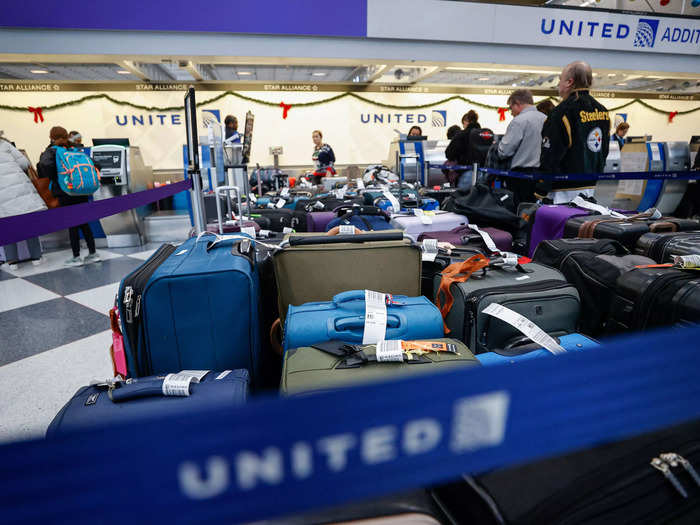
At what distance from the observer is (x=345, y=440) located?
31 centimetres

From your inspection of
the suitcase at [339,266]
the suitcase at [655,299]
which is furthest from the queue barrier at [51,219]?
the suitcase at [655,299]

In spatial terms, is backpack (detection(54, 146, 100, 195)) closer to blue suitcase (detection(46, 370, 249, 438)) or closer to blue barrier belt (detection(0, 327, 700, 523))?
blue suitcase (detection(46, 370, 249, 438))

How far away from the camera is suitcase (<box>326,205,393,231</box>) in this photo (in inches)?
86.3

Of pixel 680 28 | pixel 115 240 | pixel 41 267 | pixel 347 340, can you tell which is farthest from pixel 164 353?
pixel 680 28

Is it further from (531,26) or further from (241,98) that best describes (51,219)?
(241,98)

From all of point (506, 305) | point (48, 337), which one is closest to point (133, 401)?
point (506, 305)

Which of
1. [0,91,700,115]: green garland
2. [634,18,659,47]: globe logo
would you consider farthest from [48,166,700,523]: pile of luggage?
[0,91,700,115]: green garland

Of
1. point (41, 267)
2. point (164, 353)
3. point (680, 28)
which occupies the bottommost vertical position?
point (41, 267)

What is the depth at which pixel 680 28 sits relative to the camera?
5.38 metres

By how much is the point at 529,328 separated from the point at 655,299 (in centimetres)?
50

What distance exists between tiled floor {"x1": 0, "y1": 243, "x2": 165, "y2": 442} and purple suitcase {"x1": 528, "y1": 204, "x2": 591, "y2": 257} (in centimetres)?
261

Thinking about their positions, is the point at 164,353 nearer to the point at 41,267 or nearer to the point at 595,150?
the point at 595,150

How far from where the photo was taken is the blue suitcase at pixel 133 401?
2.84ft

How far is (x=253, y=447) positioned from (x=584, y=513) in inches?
23.4
